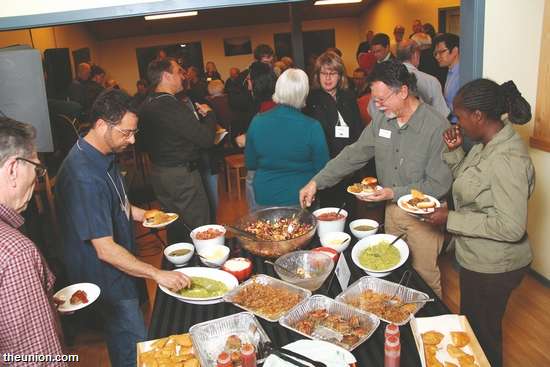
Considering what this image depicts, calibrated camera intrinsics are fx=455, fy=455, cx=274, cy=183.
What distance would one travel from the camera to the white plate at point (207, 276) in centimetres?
176

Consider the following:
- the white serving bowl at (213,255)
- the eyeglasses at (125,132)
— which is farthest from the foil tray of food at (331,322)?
the eyeglasses at (125,132)

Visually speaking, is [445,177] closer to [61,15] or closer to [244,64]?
[61,15]

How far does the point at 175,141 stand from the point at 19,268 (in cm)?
191

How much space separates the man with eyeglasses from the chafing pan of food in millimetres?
930

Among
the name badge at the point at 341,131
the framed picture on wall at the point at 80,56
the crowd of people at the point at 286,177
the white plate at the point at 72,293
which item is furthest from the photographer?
the framed picture on wall at the point at 80,56

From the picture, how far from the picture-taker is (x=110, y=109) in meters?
1.91

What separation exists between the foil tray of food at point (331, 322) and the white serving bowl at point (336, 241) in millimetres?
467

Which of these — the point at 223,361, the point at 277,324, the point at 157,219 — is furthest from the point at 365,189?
the point at 223,361

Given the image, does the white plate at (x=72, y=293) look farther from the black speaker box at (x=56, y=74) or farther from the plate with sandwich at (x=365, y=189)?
the black speaker box at (x=56, y=74)

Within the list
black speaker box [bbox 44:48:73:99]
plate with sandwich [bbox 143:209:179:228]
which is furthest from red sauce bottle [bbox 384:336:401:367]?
black speaker box [bbox 44:48:73:99]

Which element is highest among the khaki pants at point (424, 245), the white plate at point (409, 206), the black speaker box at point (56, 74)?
the black speaker box at point (56, 74)

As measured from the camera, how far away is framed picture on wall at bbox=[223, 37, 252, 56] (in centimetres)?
1103

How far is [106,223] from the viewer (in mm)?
1895

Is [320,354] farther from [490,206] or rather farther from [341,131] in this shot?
[341,131]
